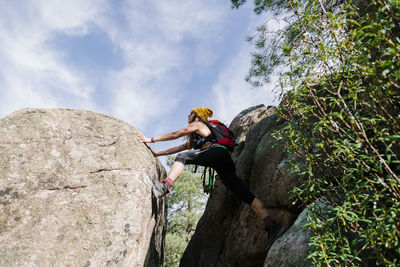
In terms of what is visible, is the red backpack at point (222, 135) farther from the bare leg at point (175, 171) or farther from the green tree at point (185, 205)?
the green tree at point (185, 205)

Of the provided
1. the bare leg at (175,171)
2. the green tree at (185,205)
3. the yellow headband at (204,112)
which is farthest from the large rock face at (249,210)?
the green tree at (185,205)

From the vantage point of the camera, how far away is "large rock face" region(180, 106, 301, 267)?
238 inches

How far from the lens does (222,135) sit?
5.86 m

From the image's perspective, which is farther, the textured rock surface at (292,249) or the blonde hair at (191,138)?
the blonde hair at (191,138)

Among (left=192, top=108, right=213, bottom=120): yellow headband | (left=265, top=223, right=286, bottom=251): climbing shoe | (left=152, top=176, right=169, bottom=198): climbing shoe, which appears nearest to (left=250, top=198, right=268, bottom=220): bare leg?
(left=265, top=223, right=286, bottom=251): climbing shoe

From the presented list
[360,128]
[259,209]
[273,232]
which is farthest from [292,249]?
[360,128]

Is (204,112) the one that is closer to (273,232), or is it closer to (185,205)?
(273,232)

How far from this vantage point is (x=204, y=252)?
25.8ft

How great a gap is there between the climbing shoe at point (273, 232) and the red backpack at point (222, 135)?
1.69 meters

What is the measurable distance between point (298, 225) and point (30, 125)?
4.81 m

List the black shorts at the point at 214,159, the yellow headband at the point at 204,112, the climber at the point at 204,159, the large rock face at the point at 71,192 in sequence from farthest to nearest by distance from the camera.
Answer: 1. the yellow headband at the point at 204,112
2. the black shorts at the point at 214,159
3. the climber at the point at 204,159
4. the large rock face at the point at 71,192

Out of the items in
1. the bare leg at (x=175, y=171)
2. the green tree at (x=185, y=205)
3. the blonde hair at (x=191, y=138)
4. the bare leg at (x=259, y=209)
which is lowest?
the bare leg at (x=259, y=209)

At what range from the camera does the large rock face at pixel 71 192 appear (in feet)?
13.4

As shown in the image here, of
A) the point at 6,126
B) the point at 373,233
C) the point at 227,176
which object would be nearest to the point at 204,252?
the point at 227,176
